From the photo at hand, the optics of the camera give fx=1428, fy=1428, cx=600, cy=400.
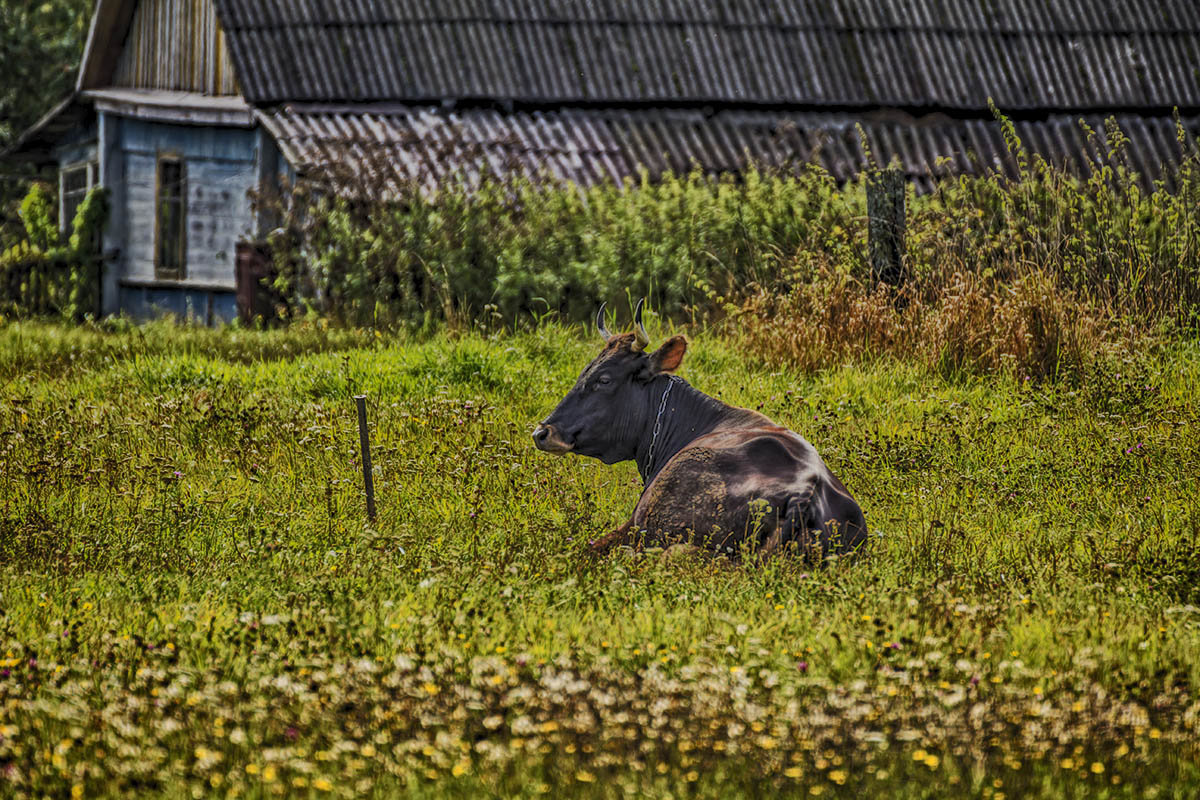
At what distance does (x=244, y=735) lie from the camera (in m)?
4.18

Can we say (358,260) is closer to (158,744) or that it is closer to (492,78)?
(492,78)

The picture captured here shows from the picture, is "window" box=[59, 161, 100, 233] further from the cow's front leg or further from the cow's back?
the cow's back

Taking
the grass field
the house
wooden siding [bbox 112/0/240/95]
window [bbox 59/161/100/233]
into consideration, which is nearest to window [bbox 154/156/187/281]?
the house

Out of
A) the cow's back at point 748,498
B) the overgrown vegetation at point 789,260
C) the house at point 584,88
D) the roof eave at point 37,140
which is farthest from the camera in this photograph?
the roof eave at point 37,140

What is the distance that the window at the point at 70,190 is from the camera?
2256 cm

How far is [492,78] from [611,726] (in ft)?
54.9

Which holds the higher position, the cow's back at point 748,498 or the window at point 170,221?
the window at point 170,221

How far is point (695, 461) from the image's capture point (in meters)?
6.67

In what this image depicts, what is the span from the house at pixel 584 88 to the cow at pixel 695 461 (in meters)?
11.3

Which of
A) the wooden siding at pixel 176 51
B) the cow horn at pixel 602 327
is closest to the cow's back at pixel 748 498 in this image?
the cow horn at pixel 602 327

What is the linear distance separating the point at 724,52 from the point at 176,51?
7.96 metres

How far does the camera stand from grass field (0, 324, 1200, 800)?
13.5 feet

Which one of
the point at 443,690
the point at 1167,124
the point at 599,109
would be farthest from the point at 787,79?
the point at 443,690

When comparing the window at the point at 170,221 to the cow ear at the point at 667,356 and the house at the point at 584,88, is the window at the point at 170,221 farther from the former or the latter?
the cow ear at the point at 667,356
